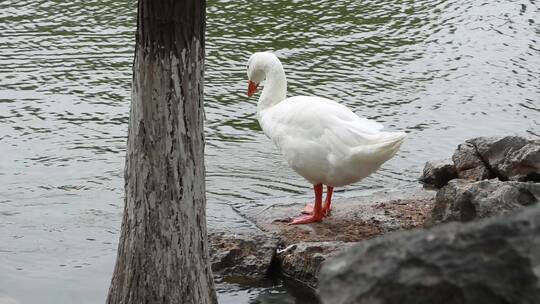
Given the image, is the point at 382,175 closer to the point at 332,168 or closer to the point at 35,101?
the point at 332,168

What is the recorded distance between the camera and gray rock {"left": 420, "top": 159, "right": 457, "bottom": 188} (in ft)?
30.2

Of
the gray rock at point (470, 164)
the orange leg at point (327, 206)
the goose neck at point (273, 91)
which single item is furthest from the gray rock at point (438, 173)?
the goose neck at point (273, 91)

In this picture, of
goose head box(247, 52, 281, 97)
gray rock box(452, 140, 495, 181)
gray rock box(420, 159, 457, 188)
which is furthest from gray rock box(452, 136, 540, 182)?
goose head box(247, 52, 281, 97)

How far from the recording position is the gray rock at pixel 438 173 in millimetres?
9203

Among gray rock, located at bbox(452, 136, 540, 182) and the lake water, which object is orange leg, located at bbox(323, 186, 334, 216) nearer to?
the lake water

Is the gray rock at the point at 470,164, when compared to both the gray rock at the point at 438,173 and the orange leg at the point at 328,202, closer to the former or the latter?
the gray rock at the point at 438,173

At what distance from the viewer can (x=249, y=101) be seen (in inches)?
456

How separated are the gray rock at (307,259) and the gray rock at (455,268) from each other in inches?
169

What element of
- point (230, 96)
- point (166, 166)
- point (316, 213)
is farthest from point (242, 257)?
point (230, 96)

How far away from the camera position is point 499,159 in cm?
859

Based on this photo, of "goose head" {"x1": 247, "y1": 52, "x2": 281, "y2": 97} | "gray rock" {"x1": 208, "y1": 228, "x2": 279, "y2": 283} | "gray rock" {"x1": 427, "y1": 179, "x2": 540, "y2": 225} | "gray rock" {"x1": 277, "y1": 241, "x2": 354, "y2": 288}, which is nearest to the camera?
"gray rock" {"x1": 427, "y1": 179, "x2": 540, "y2": 225}

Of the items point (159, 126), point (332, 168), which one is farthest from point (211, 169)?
point (159, 126)

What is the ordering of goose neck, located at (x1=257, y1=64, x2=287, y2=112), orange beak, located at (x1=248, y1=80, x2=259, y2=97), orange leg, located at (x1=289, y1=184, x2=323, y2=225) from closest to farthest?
orange leg, located at (x1=289, y1=184, x2=323, y2=225) → goose neck, located at (x1=257, y1=64, x2=287, y2=112) → orange beak, located at (x1=248, y1=80, x2=259, y2=97)

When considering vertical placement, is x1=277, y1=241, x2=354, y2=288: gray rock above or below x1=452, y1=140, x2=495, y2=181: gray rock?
below
